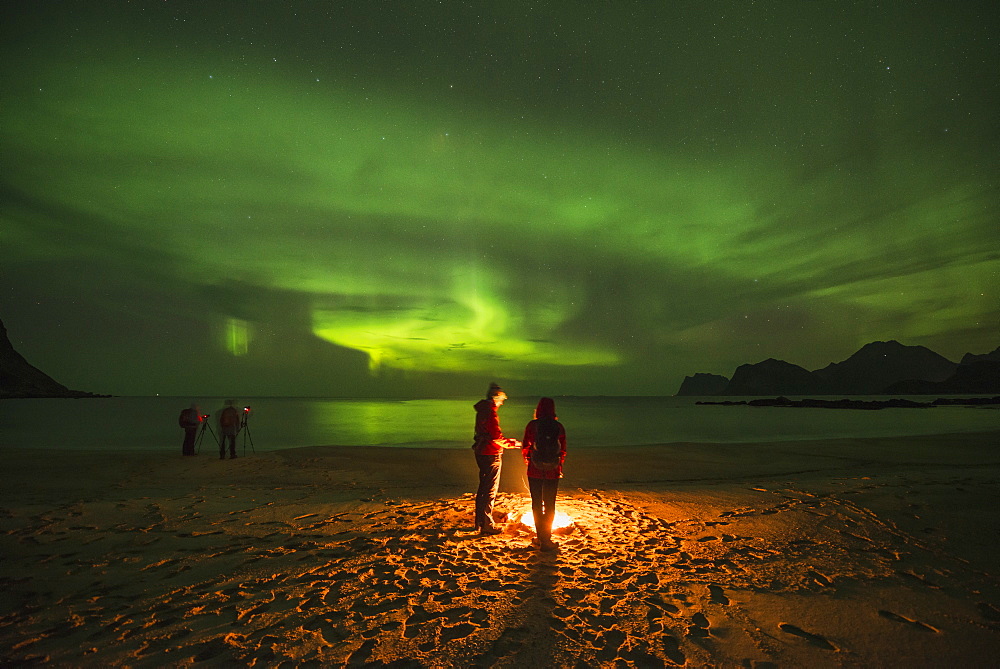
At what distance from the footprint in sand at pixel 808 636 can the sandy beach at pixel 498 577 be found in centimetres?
2

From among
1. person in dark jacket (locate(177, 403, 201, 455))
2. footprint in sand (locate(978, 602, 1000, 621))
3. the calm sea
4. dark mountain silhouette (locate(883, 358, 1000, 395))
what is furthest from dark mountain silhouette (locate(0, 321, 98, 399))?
dark mountain silhouette (locate(883, 358, 1000, 395))

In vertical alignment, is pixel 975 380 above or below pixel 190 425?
above

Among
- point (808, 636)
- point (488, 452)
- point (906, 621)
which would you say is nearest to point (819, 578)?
point (906, 621)

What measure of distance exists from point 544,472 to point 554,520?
1806 mm

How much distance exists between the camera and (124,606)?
493 cm

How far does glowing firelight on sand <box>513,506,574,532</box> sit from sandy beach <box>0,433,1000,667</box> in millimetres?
252

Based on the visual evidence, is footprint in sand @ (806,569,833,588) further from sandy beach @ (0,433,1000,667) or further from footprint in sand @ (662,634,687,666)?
footprint in sand @ (662,634,687,666)

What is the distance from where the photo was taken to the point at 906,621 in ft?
15.2

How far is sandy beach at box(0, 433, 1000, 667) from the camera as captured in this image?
13.7 feet

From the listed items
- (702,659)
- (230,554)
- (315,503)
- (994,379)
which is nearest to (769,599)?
(702,659)

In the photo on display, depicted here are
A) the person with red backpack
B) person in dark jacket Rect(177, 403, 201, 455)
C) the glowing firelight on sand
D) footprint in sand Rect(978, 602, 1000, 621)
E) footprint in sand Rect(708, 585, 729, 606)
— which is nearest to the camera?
footprint in sand Rect(978, 602, 1000, 621)

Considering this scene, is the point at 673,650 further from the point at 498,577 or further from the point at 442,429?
the point at 442,429

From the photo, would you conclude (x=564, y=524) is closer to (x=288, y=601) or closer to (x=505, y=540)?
(x=505, y=540)

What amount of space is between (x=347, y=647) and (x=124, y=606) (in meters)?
2.66
